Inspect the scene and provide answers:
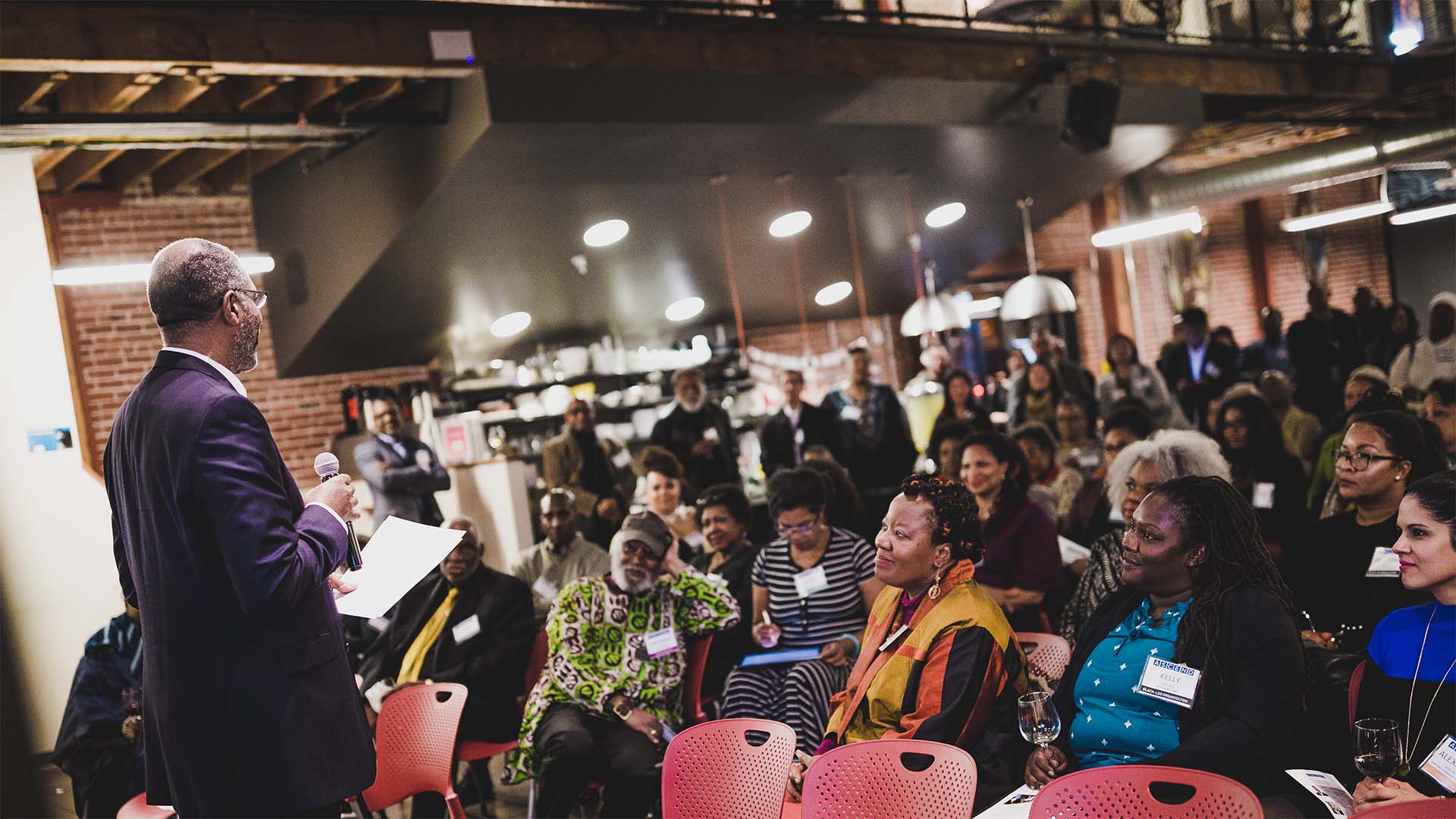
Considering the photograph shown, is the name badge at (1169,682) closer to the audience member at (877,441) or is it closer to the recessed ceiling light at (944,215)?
the audience member at (877,441)

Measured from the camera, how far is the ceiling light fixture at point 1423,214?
13.1 m

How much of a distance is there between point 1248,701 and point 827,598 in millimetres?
1969

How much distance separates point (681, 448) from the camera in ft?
25.2

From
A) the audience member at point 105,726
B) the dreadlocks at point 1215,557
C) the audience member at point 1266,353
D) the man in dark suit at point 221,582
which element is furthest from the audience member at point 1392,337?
the man in dark suit at point 221,582

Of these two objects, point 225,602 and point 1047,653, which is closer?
point 225,602

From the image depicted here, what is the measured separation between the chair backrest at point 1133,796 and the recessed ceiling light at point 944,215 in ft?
27.3

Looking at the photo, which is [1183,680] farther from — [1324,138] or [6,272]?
[1324,138]

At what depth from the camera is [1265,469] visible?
5.34 metres

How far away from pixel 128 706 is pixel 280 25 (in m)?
3.20

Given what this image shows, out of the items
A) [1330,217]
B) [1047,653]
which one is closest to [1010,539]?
[1047,653]

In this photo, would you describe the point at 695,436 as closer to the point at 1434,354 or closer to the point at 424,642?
the point at 424,642

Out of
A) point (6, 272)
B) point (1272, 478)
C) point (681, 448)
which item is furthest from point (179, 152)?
point (1272, 478)

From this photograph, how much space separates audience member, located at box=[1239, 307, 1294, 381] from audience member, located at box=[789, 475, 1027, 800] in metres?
9.71

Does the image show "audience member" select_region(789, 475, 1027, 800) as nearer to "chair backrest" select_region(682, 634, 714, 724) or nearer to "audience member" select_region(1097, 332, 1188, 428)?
"chair backrest" select_region(682, 634, 714, 724)
